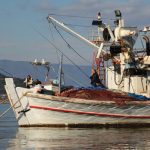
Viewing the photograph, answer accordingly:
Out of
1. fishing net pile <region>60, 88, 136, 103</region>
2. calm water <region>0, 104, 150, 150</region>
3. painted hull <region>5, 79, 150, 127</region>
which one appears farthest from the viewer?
fishing net pile <region>60, 88, 136, 103</region>

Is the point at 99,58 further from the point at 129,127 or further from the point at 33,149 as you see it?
the point at 33,149

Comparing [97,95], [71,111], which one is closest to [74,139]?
[71,111]

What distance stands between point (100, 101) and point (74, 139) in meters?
5.95

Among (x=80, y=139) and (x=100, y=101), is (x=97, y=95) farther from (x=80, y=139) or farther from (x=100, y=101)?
(x=80, y=139)

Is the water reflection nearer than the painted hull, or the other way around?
the water reflection

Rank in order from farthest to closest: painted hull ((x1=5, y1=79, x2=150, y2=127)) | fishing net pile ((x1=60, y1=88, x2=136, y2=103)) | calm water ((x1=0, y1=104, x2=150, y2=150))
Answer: fishing net pile ((x1=60, y1=88, x2=136, y2=103)), painted hull ((x1=5, y1=79, x2=150, y2=127)), calm water ((x1=0, y1=104, x2=150, y2=150))

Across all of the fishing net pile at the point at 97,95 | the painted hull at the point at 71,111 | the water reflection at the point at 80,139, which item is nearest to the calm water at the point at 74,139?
the water reflection at the point at 80,139

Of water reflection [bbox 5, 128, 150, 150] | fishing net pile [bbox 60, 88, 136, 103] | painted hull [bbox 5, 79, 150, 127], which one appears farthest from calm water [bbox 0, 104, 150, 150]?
fishing net pile [bbox 60, 88, 136, 103]

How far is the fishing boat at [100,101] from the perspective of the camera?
1253 inches

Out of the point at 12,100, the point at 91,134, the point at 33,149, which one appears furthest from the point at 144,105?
the point at 33,149

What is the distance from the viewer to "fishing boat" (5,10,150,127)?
3183 centimetres

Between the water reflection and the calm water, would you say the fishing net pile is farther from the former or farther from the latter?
the water reflection

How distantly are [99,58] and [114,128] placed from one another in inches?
252

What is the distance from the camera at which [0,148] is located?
23.2 metres
